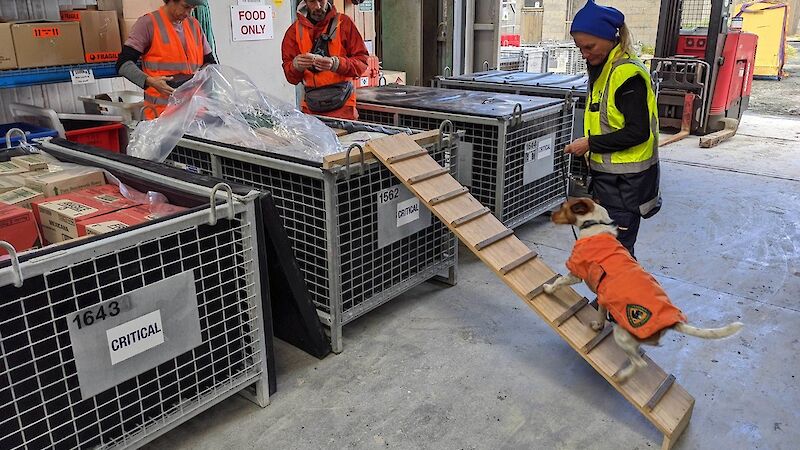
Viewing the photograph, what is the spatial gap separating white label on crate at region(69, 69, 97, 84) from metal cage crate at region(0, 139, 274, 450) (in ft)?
5.79

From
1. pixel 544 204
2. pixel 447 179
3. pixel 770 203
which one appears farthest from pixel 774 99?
pixel 447 179

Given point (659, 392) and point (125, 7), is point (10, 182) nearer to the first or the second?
point (125, 7)

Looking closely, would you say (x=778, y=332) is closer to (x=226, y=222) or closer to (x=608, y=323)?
(x=608, y=323)

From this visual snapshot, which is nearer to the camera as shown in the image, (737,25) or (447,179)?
(447,179)

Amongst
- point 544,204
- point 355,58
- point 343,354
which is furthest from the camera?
point 544,204

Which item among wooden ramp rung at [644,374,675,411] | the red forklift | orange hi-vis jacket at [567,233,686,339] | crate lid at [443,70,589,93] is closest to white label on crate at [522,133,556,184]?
crate lid at [443,70,589,93]

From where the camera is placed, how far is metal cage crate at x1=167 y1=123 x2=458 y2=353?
2709 millimetres

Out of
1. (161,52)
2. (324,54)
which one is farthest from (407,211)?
(161,52)

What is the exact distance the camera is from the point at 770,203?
498cm

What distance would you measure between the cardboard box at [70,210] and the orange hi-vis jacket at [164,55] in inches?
56.8

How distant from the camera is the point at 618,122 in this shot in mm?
2678

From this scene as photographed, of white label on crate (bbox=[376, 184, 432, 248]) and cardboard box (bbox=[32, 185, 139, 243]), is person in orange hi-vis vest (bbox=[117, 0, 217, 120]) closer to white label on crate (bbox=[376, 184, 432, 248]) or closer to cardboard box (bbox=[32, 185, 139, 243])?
cardboard box (bbox=[32, 185, 139, 243])

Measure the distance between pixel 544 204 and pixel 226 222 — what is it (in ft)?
9.31

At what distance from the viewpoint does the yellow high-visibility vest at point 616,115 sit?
2607 mm
